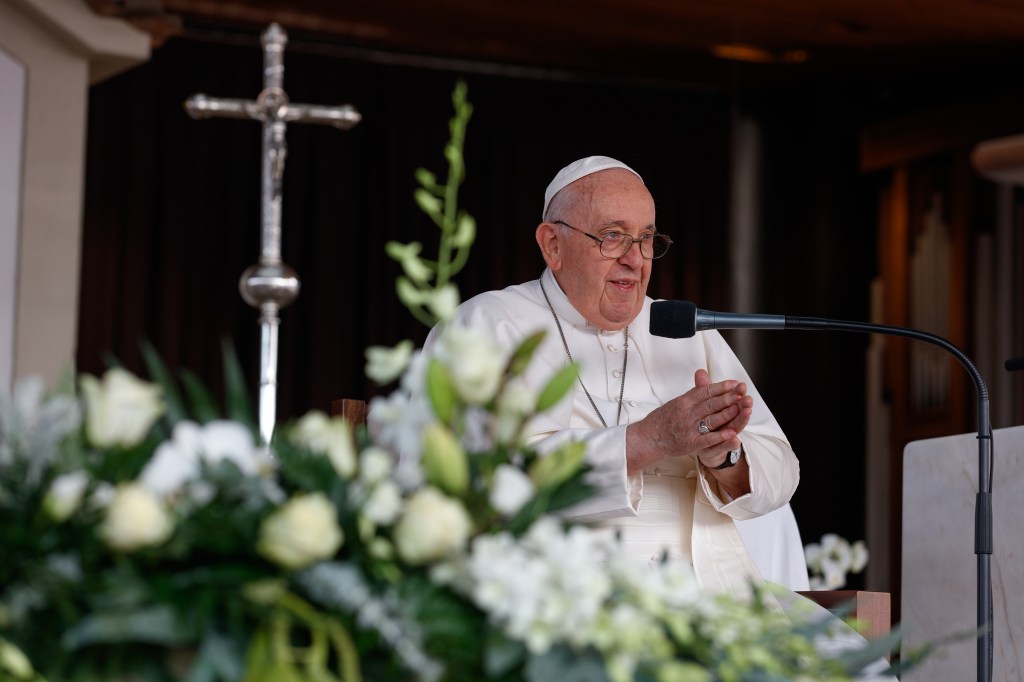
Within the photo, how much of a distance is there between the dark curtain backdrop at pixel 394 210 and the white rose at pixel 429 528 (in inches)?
262

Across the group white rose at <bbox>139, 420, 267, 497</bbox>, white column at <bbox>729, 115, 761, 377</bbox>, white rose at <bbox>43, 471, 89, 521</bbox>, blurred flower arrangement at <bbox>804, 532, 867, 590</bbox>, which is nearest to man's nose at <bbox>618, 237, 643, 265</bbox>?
blurred flower arrangement at <bbox>804, 532, 867, 590</bbox>

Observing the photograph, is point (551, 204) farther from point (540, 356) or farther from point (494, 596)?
point (494, 596)

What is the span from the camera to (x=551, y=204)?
3.91 meters

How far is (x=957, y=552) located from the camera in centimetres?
349

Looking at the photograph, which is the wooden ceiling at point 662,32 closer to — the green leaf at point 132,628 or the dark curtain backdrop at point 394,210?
the dark curtain backdrop at point 394,210

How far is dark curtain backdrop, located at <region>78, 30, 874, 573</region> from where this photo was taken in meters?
7.84

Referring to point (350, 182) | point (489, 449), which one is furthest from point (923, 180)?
point (489, 449)

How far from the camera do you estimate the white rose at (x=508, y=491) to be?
4.10 ft

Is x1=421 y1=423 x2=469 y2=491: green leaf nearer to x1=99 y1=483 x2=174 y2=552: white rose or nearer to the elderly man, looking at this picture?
x1=99 y1=483 x2=174 y2=552: white rose

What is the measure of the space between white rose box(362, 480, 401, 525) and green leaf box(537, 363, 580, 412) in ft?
0.52

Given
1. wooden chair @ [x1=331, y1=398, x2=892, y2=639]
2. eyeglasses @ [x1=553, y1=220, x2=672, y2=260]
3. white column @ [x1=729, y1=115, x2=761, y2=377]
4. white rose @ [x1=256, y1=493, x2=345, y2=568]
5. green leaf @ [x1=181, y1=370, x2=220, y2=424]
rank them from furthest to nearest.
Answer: white column @ [x1=729, y1=115, x2=761, y2=377] → eyeglasses @ [x1=553, y1=220, x2=672, y2=260] → wooden chair @ [x1=331, y1=398, x2=892, y2=639] → green leaf @ [x1=181, y1=370, x2=220, y2=424] → white rose @ [x1=256, y1=493, x2=345, y2=568]

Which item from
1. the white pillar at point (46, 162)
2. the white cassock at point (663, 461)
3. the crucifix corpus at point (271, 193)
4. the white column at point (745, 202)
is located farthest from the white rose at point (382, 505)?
the white column at point (745, 202)

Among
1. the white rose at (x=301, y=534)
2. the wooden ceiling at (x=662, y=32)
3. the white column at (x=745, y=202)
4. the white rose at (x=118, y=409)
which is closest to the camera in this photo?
the white rose at (x=301, y=534)

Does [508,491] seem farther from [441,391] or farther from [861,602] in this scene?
[861,602]
